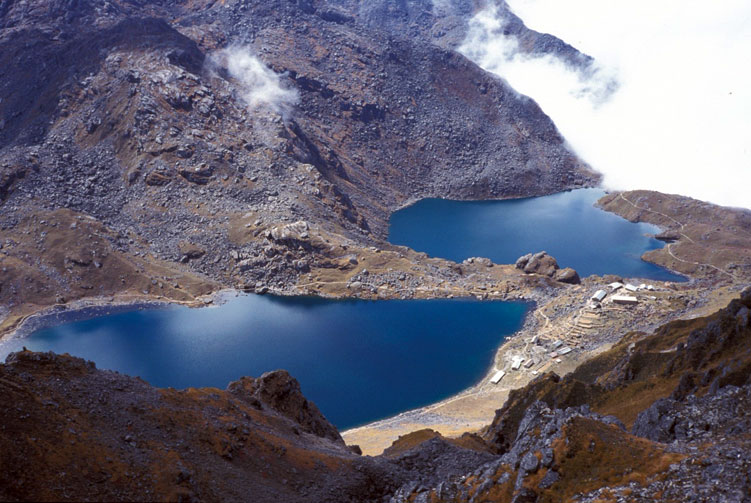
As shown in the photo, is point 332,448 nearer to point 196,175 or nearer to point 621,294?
point 621,294

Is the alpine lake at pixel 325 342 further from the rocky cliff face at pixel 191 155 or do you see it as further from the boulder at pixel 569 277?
the rocky cliff face at pixel 191 155

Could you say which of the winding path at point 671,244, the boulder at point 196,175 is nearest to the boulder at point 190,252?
the boulder at point 196,175

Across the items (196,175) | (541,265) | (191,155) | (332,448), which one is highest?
(191,155)

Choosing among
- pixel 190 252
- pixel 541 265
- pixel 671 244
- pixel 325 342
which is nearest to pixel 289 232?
pixel 190 252

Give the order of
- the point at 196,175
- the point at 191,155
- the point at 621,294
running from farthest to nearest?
1. the point at 191,155
2. the point at 196,175
3. the point at 621,294

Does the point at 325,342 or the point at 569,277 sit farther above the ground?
the point at 569,277

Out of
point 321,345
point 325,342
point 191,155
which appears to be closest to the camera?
point 321,345

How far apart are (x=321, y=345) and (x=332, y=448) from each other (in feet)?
176

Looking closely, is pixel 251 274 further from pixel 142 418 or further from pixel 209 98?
pixel 142 418

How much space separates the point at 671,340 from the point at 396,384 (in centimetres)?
4187

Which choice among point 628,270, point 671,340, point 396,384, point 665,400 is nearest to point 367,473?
point 665,400

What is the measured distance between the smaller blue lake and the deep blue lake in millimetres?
32881

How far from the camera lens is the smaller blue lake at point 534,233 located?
139 m

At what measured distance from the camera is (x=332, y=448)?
47688 mm
